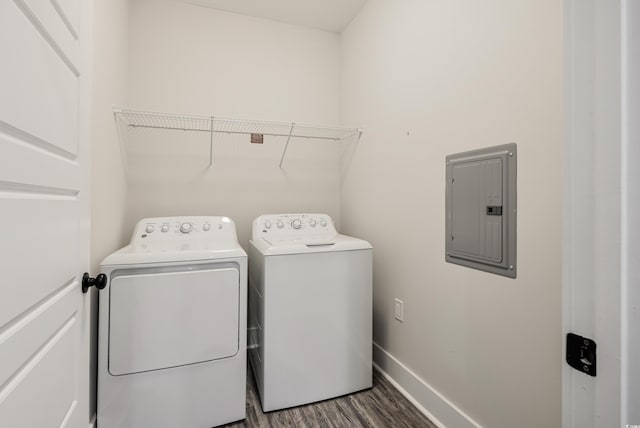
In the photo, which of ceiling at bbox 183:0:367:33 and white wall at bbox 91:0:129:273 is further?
ceiling at bbox 183:0:367:33

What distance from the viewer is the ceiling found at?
7.18 feet

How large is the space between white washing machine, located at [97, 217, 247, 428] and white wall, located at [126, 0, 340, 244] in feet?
2.36

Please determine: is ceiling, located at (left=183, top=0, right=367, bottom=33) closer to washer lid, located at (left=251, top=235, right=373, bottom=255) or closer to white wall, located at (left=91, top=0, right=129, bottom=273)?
white wall, located at (left=91, top=0, right=129, bottom=273)

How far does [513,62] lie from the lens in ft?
3.79

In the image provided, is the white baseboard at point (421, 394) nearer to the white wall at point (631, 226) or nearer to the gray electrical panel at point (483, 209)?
the gray electrical panel at point (483, 209)

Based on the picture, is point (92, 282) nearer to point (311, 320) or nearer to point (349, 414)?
point (311, 320)

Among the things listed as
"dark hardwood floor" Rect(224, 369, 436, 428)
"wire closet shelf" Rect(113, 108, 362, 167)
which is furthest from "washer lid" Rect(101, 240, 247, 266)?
"dark hardwood floor" Rect(224, 369, 436, 428)

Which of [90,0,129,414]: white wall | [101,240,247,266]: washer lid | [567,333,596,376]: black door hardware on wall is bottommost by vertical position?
[567,333,596,376]: black door hardware on wall

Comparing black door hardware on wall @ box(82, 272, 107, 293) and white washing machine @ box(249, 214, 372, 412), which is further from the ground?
black door hardware on wall @ box(82, 272, 107, 293)

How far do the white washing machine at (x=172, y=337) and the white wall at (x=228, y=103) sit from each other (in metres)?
0.72

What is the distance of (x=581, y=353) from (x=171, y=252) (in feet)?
5.05

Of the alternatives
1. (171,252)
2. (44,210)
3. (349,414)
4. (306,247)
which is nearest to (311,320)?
(306,247)

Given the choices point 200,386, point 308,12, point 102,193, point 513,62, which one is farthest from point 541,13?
point 200,386

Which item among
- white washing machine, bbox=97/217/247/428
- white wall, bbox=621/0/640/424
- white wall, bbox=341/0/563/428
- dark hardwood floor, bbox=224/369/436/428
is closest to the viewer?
white wall, bbox=621/0/640/424
